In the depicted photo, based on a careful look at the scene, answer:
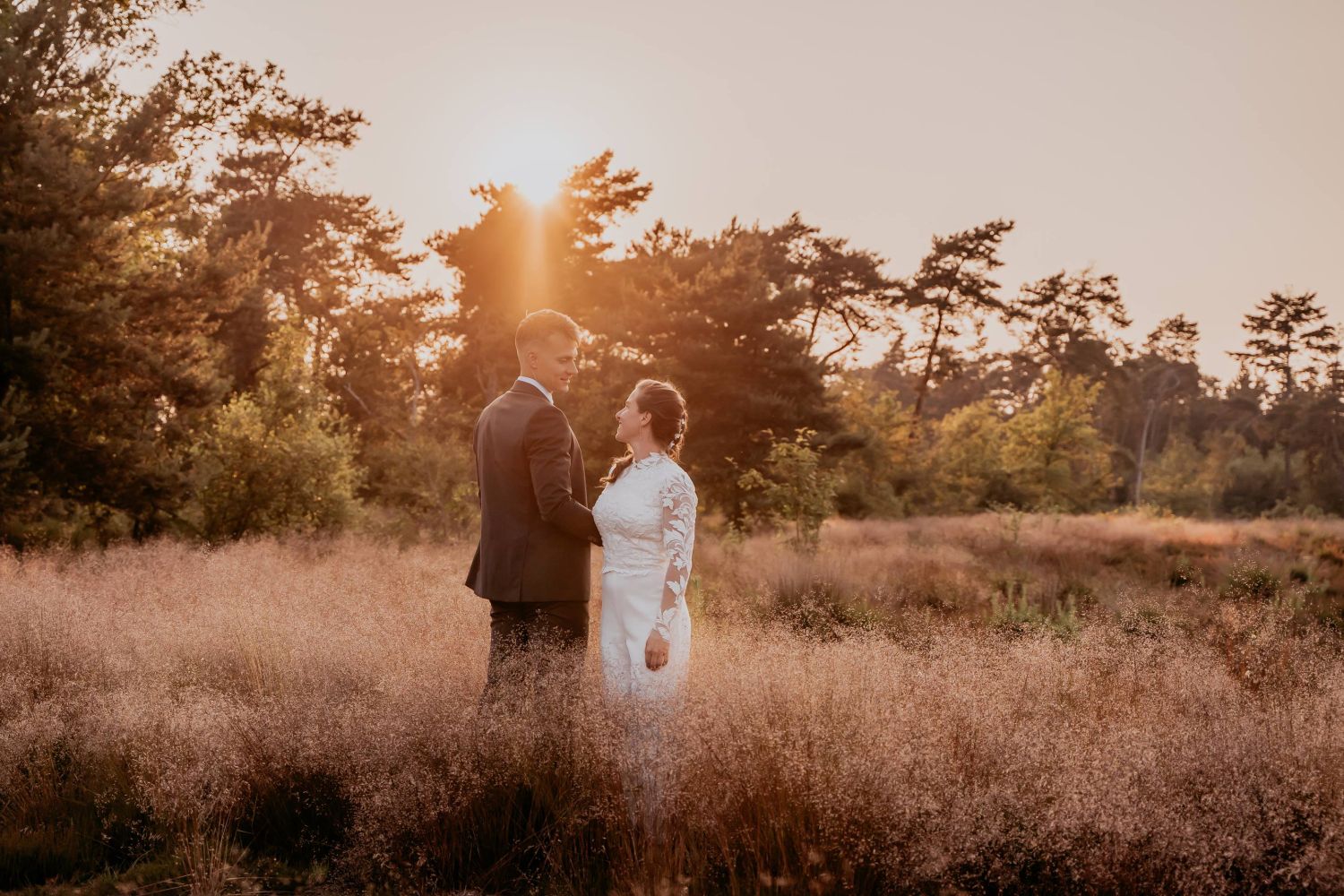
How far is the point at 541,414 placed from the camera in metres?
4.04

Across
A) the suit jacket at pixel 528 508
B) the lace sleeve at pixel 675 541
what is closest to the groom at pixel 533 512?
the suit jacket at pixel 528 508

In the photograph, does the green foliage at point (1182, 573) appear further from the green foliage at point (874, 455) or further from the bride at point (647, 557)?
the green foliage at point (874, 455)

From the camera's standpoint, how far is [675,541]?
12.7 feet

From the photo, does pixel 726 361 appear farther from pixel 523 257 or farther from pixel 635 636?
pixel 635 636

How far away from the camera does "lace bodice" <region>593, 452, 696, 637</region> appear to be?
3857mm

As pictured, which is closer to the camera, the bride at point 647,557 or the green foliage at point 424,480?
the bride at point 647,557

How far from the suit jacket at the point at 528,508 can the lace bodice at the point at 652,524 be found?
0.11 m

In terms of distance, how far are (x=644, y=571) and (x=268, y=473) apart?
13.1 metres

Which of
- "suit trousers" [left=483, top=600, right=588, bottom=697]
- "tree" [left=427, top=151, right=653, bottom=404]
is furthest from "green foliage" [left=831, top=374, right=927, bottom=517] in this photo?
"suit trousers" [left=483, top=600, right=588, bottom=697]

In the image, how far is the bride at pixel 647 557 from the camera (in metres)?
3.84

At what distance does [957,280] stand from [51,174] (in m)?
33.9

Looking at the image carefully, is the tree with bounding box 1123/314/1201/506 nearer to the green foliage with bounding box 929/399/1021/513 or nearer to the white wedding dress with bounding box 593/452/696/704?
the green foliage with bounding box 929/399/1021/513

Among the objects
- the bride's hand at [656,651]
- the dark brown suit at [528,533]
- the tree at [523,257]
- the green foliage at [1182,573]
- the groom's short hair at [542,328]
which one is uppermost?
the tree at [523,257]

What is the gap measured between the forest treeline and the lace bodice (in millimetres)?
10240
